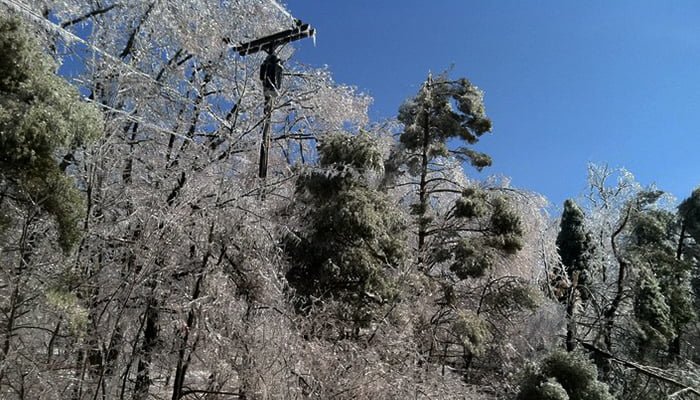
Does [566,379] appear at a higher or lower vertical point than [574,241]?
lower

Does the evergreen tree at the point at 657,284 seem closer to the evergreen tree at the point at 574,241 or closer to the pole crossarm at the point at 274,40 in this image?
the evergreen tree at the point at 574,241

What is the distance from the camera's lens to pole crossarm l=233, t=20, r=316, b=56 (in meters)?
7.87

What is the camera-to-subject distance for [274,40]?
309 inches

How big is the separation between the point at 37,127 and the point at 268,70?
417 cm

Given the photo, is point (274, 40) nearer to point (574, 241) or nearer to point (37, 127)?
point (37, 127)

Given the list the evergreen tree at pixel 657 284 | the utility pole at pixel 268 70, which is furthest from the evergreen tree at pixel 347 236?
the evergreen tree at pixel 657 284

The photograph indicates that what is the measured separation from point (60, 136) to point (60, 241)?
1002 mm

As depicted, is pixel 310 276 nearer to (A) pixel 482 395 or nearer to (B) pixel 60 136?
(A) pixel 482 395

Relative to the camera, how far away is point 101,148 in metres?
5.40

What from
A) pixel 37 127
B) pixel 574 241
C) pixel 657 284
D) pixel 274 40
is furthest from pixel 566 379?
pixel 37 127

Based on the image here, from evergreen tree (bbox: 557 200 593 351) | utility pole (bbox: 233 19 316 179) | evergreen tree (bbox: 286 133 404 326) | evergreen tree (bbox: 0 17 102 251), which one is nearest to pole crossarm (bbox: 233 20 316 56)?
utility pole (bbox: 233 19 316 179)

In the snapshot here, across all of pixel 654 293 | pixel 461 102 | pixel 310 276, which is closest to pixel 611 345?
pixel 654 293

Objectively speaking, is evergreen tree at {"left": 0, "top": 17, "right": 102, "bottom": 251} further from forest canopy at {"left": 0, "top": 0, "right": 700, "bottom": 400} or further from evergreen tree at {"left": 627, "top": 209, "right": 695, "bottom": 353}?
evergreen tree at {"left": 627, "top": 209, "right": 695, "bottom": 353}

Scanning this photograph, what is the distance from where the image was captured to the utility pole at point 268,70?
286 inches
